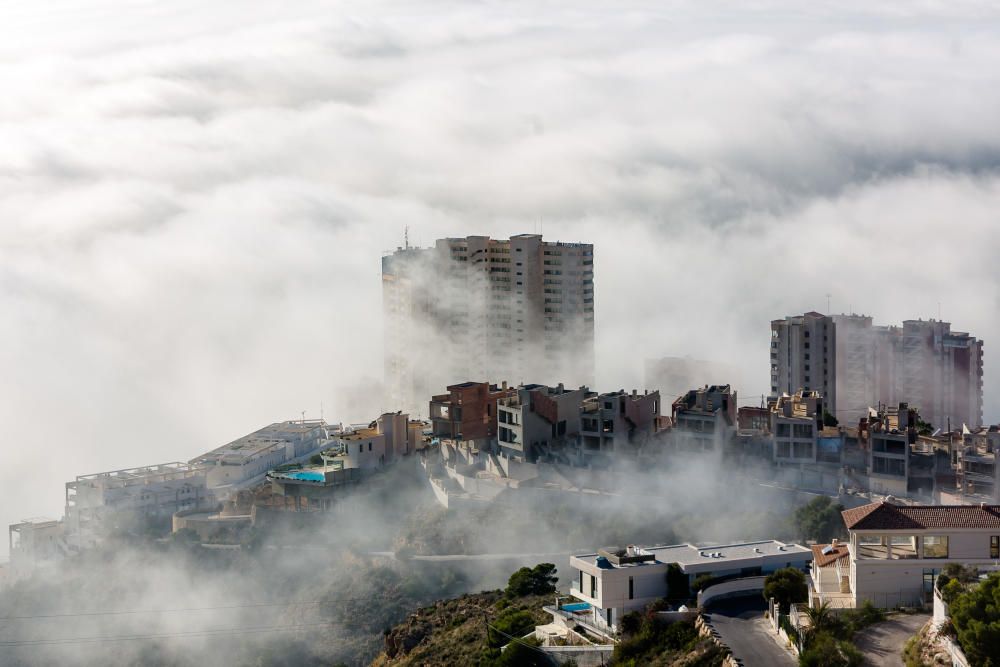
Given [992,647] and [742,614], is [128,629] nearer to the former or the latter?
[742,614]

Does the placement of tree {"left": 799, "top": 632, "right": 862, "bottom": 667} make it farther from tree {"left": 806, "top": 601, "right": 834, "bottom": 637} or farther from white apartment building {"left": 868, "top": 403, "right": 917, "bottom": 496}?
white apartment building {"left": 868, "top": 403, "right": 917, "bottom": 496}

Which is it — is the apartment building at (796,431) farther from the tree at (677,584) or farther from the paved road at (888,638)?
the paved road at (888,638)

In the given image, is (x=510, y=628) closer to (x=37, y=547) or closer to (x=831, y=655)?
(x=831, y=655)

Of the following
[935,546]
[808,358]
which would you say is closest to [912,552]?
[935,546]

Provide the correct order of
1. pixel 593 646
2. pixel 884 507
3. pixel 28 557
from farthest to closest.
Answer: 1. pixel 28 557
2. pixel 593 646
3. pixel 884 507

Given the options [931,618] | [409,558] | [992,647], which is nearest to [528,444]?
[409,558]

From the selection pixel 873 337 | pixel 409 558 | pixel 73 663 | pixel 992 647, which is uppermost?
pixel 873 337

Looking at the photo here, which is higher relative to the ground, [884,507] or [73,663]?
[884,507]

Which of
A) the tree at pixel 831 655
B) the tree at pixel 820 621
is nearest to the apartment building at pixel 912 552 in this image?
the tree at pixel 820 621
